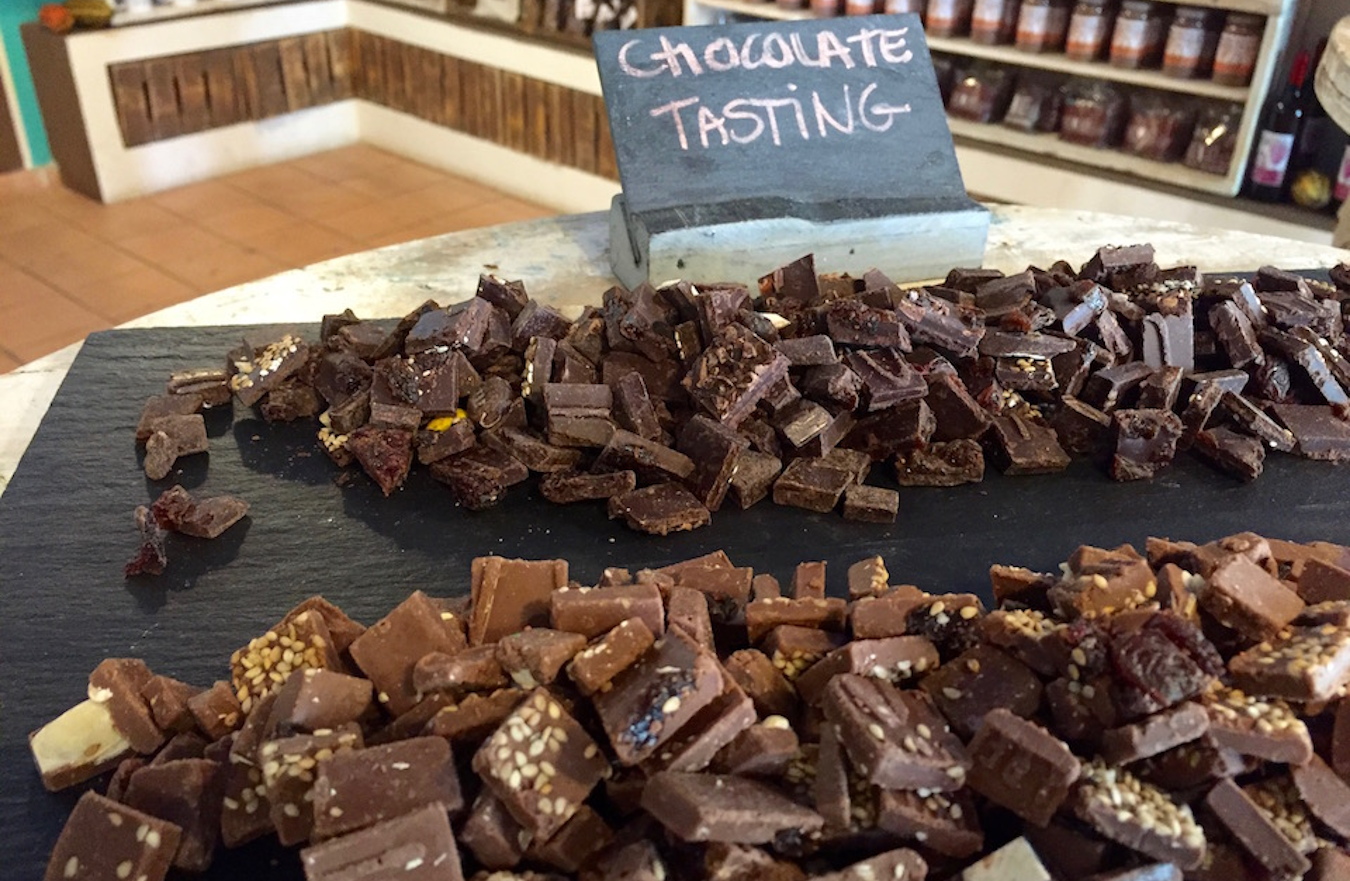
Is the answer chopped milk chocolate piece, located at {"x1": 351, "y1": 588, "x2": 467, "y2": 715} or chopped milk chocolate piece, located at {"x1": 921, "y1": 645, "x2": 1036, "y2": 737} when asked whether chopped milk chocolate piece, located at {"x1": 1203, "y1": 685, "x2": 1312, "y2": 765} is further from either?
chopped milk chocolate piece, located at {"x1": 351, "y1": 588, "x2": 467, "y2": 715}

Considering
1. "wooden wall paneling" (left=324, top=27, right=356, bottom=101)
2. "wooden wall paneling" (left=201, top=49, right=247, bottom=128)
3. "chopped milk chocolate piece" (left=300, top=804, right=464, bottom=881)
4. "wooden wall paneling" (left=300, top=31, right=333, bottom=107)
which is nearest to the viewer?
"chopped milk chocolate piece" (left=300, top=804, right=464, bottom=881)

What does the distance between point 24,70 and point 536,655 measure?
4.81 m

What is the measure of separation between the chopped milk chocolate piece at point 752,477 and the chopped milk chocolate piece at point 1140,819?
0.73m

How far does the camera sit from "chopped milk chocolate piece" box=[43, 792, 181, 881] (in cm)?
101

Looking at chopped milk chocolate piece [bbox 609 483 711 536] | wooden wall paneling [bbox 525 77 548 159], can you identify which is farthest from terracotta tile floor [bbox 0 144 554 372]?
chopped milk chocolate piece [bbox 609 483 711 536]

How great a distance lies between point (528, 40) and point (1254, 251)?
10.5ft

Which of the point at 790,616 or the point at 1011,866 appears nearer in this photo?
the point at 1011,866

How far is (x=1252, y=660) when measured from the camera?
1091 millimetres

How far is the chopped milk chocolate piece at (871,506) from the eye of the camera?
1618 mm

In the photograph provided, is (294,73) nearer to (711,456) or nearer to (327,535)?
(327,535)

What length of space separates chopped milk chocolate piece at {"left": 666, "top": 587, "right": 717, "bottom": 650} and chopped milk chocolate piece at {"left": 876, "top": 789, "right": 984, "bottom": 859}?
0.84ft

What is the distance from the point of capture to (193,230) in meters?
4.54

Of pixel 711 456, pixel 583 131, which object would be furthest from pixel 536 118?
pixel 711 456

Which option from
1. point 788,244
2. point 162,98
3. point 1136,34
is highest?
point 1136,34
